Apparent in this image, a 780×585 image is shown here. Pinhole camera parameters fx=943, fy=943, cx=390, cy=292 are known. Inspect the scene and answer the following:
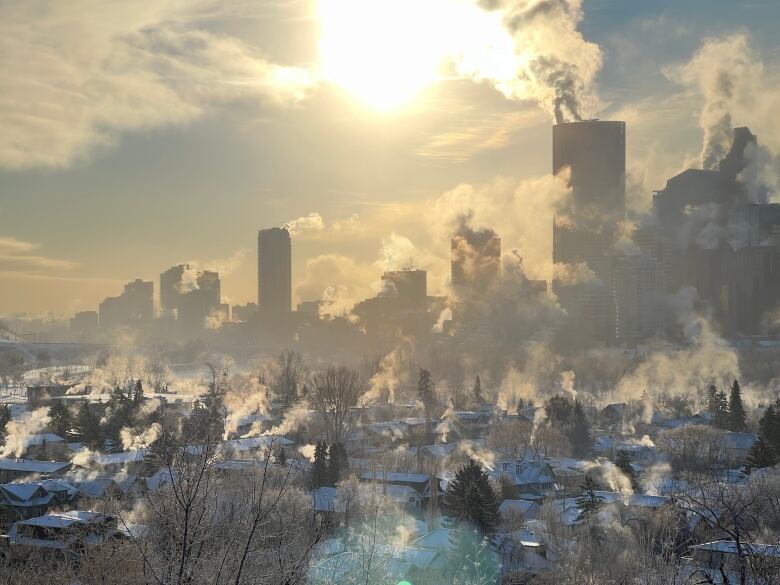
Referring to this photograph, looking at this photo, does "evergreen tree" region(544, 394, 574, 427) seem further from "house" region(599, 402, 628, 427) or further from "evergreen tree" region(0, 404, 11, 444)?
"evergreen tree" region(0, 404, 11, 444)

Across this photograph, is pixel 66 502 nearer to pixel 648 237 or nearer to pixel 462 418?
pixel 462 418

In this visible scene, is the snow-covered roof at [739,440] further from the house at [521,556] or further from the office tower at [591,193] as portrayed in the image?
the office tower at [591,193]

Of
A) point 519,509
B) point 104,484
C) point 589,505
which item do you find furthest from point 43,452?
point 589,505

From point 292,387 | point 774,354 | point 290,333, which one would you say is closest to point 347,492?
point 292,387

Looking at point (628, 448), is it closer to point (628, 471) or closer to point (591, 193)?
point (628, 471)

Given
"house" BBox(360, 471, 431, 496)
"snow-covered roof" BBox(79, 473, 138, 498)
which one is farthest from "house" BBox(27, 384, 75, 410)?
"house" BBox(360, 471, 431, 496)

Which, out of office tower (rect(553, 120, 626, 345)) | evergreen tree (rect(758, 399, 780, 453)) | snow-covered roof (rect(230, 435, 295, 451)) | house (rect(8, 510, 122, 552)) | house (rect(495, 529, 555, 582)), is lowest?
house (rect(495, 529, 555, 582))
